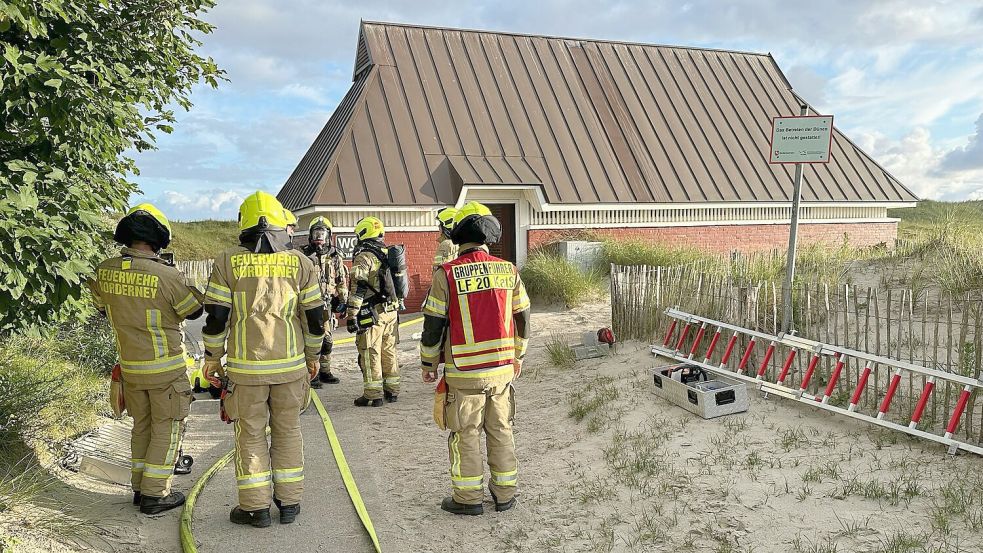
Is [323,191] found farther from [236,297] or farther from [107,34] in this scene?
[236,297]

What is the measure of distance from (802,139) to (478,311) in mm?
4465

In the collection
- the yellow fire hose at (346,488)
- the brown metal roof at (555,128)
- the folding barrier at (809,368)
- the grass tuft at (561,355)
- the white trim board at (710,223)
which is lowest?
the yellow fire hose at (346,488)

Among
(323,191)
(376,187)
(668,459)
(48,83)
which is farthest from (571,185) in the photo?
(48,83)

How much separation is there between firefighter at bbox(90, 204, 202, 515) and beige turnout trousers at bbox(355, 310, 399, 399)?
2.87 meters

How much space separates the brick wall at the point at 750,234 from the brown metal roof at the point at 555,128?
2.61 feet

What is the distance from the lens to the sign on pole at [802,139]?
734 centimetres

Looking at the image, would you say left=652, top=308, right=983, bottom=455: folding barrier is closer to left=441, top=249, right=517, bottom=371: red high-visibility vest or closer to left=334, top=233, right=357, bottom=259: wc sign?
left=441, top=249, right=517, bottom=371: red high-visibility vest

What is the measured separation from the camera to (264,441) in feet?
16.3

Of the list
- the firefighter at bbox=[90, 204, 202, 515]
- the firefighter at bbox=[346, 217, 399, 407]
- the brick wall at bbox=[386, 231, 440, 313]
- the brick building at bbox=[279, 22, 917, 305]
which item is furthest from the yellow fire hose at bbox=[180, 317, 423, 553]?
the brick building at bbox=[279, 22, 917, 305]

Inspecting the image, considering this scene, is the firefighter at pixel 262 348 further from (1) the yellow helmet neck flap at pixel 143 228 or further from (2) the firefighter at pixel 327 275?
(2) the firefighter at pixel 327 275

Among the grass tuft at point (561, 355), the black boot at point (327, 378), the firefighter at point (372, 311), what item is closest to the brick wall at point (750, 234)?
the grass tuft at point (561, 355)

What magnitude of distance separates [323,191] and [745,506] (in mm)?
11710

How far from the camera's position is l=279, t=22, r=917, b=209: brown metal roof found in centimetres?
1614

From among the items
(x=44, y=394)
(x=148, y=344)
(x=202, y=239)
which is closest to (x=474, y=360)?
(x=148, y=344)
